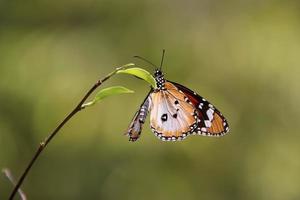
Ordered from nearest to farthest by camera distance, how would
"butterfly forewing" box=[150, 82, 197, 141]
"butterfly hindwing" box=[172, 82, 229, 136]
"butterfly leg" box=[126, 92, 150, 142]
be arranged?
1. "butterfly leg" box=[126, 92, 150, 142]
2. "butterfly forewing" box=[150, 82, 197, 141]
3. "butterfly hindwing" box=[172, 82, 229, 136]

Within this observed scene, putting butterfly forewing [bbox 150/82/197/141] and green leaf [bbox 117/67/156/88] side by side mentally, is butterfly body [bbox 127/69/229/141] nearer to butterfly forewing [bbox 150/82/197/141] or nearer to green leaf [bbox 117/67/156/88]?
butterfly forewing [bbox 150/82/197/141]

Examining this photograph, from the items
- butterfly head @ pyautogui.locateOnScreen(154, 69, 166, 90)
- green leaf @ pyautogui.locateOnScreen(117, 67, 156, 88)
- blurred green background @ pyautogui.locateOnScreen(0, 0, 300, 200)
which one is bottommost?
green leaf @ pyautogui.locateOnScreen(117, 67, 156, 88)

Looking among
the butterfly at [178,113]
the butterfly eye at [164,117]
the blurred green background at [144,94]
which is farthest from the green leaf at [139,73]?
the blurred green background at [144,94]

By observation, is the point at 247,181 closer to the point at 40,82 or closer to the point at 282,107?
the point at 282,107

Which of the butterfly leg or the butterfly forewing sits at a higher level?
the butterfly forewing

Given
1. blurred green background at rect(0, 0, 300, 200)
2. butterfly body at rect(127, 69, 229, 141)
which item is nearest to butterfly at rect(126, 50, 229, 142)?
butterfly body at rect(127, 69, 229, 141)

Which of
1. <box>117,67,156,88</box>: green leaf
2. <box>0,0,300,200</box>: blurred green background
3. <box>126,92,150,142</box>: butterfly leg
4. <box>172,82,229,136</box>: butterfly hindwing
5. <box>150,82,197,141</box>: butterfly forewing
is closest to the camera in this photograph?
<box>117,67,156,88</box>: green leaf

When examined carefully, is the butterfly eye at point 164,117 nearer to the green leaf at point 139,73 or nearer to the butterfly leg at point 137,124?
the butterfly leg at point 137,124

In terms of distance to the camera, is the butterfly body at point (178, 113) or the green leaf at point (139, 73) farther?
the butterfly body at point (178, 113)
